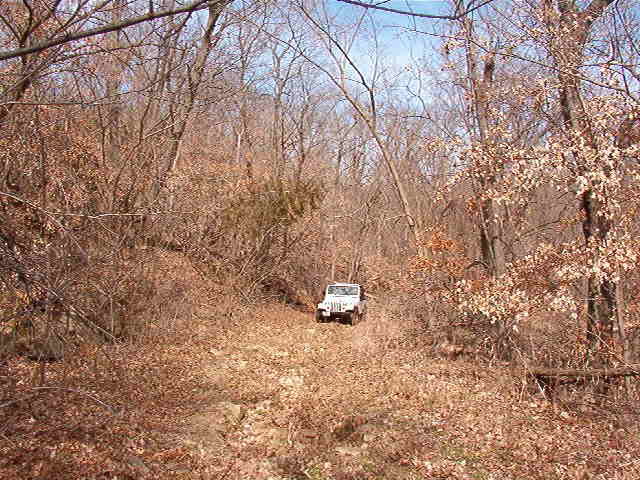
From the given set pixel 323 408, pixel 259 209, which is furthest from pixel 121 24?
pixel 259 209

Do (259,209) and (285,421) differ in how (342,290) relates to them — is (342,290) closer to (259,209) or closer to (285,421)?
(259,209)

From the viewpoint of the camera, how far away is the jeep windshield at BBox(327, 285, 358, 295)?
16984mm

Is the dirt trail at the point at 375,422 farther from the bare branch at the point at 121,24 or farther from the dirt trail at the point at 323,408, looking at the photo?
the bare branch at the point at 121,24

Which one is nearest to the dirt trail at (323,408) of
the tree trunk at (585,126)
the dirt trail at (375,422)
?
the dirt trail at (375,422)

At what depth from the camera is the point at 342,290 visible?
17.1 meters

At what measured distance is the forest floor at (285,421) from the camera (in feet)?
20.0

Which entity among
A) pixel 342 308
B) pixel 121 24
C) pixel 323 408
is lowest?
pixel 323 408

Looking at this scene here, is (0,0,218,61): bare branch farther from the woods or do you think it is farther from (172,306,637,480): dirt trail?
(172,306,637,480): dirt trail

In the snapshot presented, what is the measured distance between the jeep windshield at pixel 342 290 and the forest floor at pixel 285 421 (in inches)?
212

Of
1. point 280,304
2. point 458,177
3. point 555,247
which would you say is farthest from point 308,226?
point 555,247

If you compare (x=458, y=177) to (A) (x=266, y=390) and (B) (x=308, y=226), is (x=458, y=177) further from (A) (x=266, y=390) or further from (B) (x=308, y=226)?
(B) (x=308, y=226)

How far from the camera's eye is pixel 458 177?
9805 mm

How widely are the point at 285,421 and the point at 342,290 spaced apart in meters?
9.33

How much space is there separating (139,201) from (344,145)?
15445 millimetres
